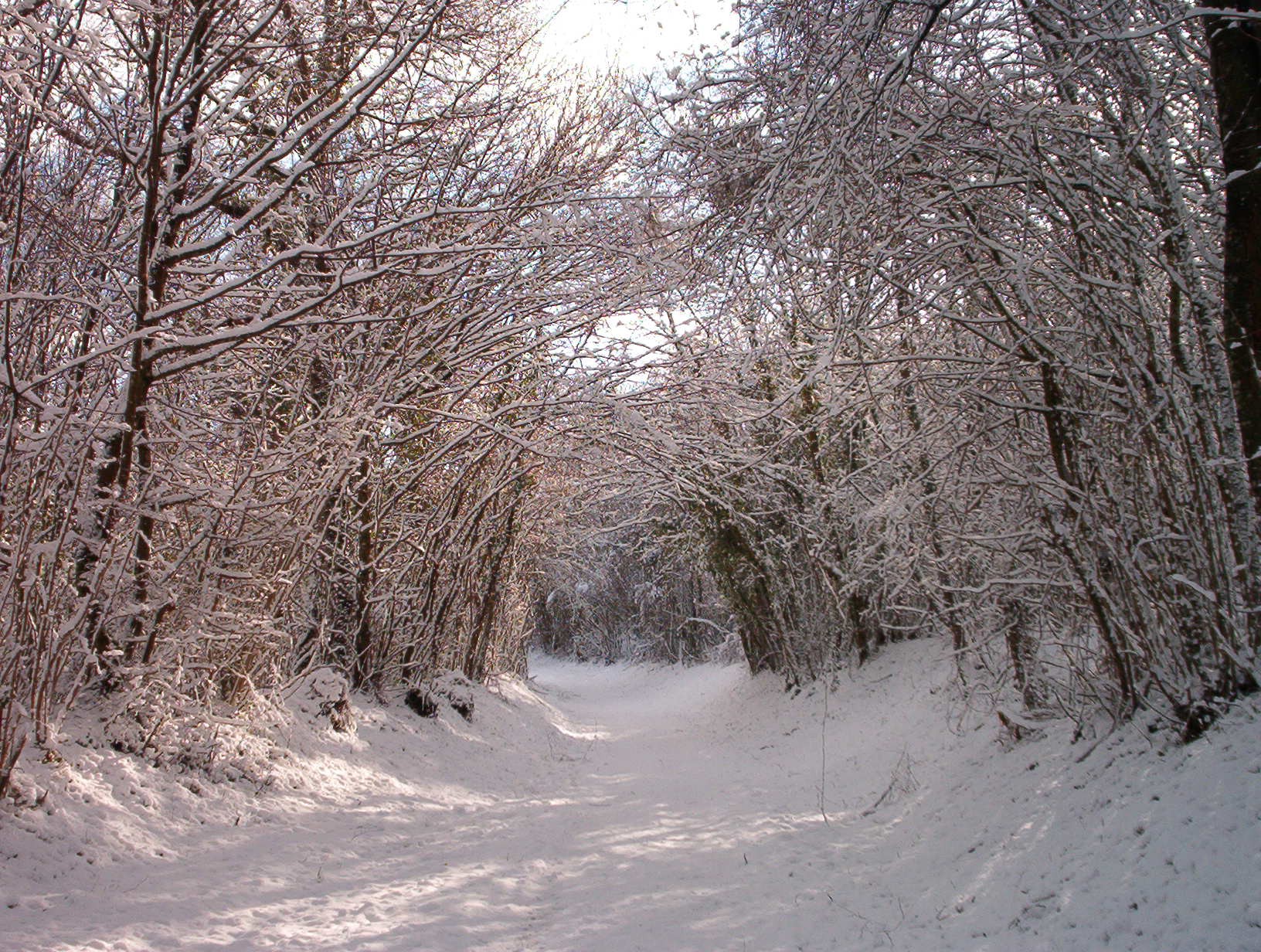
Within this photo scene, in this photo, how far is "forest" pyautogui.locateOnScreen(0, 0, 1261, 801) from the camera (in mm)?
3336

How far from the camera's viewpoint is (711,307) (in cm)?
620

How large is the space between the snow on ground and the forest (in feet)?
1.38

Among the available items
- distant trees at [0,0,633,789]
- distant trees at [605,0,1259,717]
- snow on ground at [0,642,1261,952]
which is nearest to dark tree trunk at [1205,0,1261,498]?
distant trees at [605,0,1259,717]

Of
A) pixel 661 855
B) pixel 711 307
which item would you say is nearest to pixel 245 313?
pixel 711 307

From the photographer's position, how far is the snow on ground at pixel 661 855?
109 inches

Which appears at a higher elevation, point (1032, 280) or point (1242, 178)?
point (1032, 280)

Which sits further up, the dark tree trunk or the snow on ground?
the dark tree trunk

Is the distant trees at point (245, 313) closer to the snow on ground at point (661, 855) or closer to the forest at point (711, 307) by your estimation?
the forest at point (711, 307)

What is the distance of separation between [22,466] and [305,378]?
5.51ft

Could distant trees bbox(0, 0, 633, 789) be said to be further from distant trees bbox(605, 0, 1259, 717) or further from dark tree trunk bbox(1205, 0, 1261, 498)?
dark tree trunk bbox(1205, 0, 1261, 498)

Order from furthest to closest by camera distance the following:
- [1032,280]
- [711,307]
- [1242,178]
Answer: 1. [711,307]
2. [1032,280]
3. [1242,178]

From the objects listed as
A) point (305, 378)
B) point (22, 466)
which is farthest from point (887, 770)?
point (22, 466)

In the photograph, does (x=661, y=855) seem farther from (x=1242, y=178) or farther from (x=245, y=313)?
(x=1242, y=178)

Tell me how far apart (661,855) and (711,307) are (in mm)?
4137
